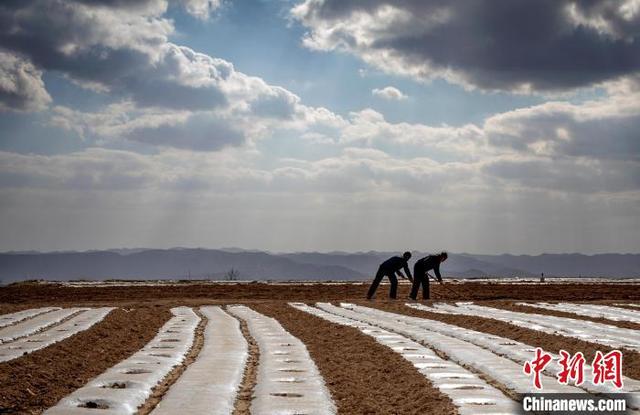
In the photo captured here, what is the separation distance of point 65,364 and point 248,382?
2611mm

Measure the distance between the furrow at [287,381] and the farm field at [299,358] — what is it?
18 millimetres

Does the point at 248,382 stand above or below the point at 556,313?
below

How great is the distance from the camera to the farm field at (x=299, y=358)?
654 cm

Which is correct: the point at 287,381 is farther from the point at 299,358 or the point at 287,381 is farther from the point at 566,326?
the point at 566,326

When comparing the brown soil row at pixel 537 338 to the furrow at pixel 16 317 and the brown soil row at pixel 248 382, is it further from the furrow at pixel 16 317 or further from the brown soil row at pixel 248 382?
the furrow at pixel 16 317

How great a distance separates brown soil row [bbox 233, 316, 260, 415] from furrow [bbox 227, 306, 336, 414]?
6cm

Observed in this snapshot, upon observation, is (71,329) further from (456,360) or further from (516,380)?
(516,380)

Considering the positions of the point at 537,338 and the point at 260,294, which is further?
the point at 260,294

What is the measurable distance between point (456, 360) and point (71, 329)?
7.20 metres

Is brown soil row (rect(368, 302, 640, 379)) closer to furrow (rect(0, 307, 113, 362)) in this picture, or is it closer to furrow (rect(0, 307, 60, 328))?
furrow (rect(0, 307, 113, 362))

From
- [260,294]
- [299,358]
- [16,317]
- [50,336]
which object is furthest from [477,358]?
[260,294]

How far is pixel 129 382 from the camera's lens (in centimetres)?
732

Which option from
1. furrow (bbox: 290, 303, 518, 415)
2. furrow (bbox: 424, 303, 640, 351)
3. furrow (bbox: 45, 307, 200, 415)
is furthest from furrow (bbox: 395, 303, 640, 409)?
furrow (bbox: 45, 307, 200, 415)

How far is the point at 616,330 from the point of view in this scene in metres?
12.0
